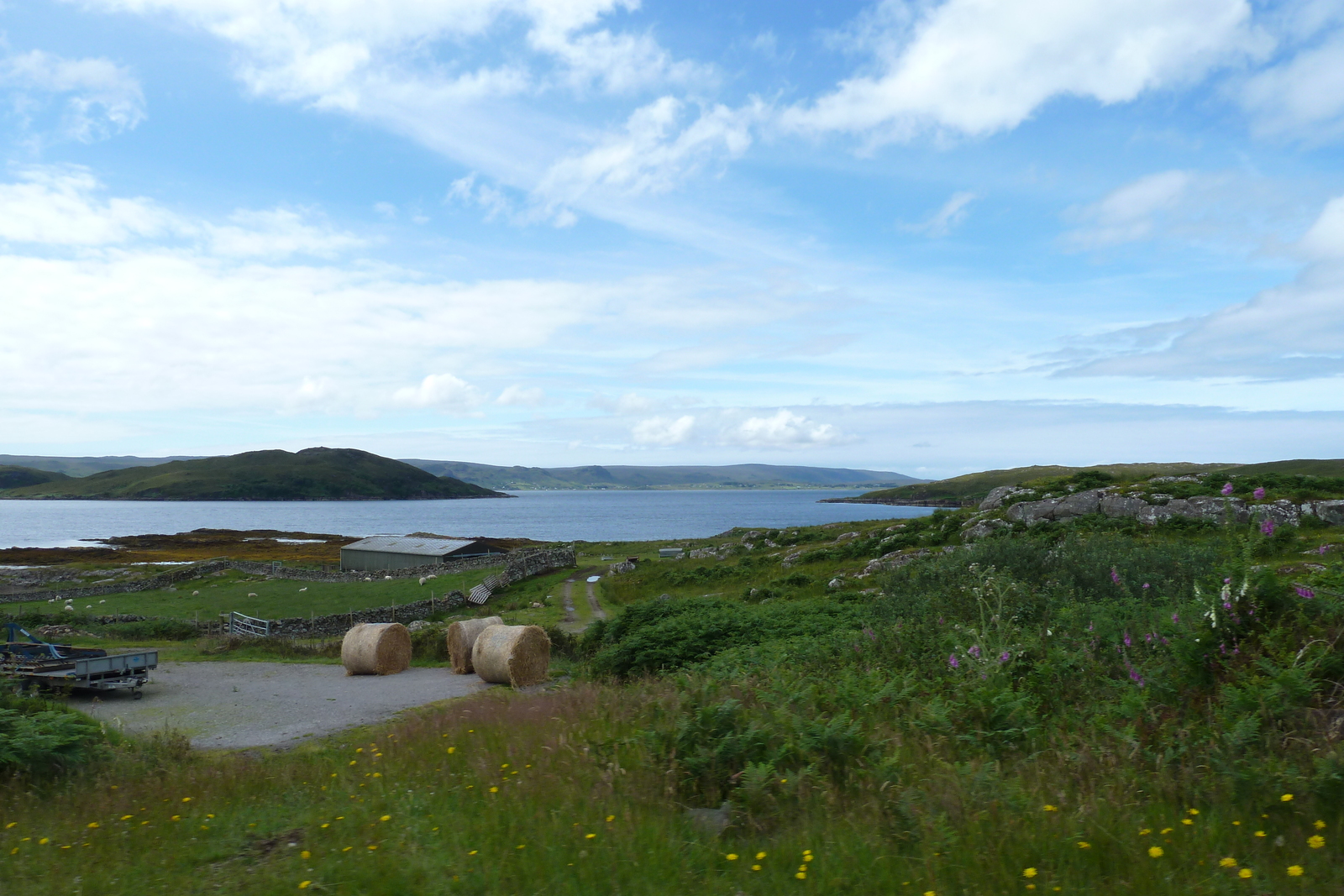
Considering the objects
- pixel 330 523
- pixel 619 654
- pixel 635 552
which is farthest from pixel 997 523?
pixel 330 523

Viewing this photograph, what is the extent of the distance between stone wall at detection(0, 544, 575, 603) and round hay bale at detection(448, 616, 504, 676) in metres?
26.1

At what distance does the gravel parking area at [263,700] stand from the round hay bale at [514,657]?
20.1 inches

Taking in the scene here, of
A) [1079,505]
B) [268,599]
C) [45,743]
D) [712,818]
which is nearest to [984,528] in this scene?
[1079,505]

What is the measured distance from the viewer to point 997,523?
3544cm

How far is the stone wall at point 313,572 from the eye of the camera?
5081 cm

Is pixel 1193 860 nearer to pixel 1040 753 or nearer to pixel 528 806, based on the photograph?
pixel 1040 753

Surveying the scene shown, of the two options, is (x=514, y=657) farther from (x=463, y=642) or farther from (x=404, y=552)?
(x=404, y=552)

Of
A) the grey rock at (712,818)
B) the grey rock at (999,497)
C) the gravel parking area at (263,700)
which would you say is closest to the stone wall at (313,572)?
the gravel parking area at (263,700)

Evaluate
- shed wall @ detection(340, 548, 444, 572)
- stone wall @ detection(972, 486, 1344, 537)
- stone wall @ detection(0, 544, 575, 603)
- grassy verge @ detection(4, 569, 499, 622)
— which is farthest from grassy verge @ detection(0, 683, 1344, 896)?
shed wall @ detection(340, 548, 444, 572)

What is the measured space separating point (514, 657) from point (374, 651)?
16.6 feet

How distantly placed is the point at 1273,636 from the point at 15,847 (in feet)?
32.6

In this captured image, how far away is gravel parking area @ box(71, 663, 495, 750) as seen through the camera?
14.7m

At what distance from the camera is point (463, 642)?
873 inches

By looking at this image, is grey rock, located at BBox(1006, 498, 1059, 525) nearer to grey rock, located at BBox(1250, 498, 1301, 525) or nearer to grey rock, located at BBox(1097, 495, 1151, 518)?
grey rock, located at BBox(1097, 495, 1151, 518)
